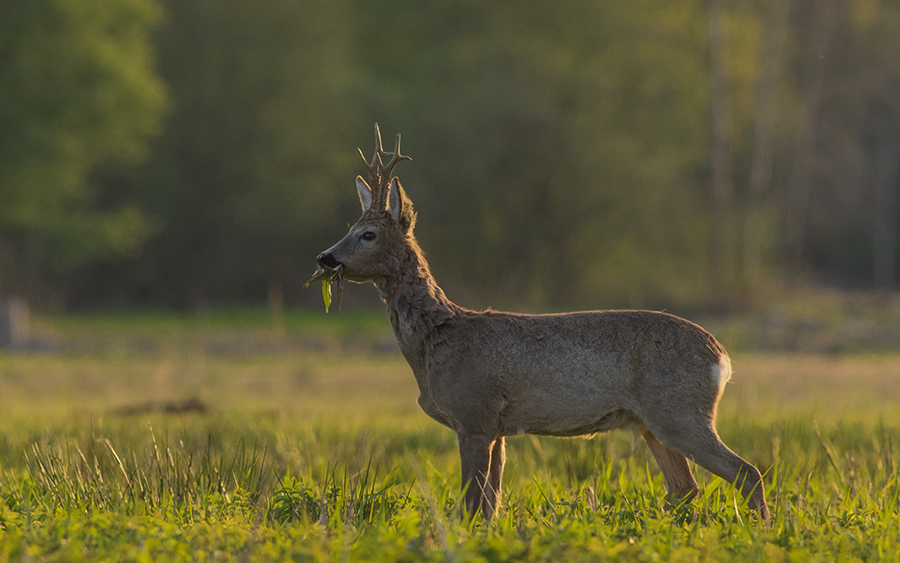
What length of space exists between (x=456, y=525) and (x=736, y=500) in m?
1.80

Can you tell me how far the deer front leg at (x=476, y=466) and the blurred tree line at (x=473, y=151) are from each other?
26.2m

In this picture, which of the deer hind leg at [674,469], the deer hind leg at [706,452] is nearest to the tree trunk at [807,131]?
the deer hind leg at [674,469]

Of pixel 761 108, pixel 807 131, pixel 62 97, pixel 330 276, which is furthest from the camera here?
pixel 807 131

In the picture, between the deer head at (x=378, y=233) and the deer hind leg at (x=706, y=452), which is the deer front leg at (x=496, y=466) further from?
the deer head at (x=378, y=233)

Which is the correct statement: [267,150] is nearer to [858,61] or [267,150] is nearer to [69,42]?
[69,42]

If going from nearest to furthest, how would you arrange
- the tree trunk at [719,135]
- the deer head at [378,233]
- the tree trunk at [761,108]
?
the deer head at [378,233] < the tree trunk at [719,135] < the tree trunk at [761,108]

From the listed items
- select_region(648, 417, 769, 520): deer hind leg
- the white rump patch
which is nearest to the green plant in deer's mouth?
select_region(648, 417, 769, 520): deer hind leg

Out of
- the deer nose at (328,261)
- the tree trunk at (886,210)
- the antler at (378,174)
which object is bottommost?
the tree trunk at (886,210)

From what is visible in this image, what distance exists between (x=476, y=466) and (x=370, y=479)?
2043 mm

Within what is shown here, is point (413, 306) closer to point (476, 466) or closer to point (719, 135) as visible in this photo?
point (476, 466)

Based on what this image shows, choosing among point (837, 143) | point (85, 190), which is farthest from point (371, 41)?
point (837, 143)

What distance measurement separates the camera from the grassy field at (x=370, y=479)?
5066mm

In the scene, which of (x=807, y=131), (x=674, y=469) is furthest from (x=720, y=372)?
(x=807, y=131)

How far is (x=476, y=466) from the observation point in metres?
6.32
